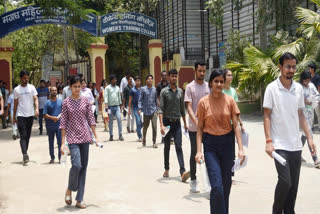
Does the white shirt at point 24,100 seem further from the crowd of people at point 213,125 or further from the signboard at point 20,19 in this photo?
the signboard at point 20,19

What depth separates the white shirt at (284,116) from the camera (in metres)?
4.43

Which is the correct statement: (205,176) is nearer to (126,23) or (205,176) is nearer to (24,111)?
(24,111)

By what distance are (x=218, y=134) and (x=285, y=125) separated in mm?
671

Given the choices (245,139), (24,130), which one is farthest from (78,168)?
(24,130)

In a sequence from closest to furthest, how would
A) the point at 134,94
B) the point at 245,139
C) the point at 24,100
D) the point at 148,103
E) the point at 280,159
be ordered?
1. the point at 280,159
2. the point at 245,139
3. the point at 24,100
4. the point at 148,103
5. the point at 134,94

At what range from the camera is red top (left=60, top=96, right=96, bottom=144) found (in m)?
5.98

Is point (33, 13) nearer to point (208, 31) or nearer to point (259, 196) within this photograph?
point (208, 31)

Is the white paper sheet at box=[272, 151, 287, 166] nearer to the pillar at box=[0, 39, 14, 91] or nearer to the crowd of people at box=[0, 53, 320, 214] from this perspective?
the crowd of people at box=[0, 53, 320, 214]

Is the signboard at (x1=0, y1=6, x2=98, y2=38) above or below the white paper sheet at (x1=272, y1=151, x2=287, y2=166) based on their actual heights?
above

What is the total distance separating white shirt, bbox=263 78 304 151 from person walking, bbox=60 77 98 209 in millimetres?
2626

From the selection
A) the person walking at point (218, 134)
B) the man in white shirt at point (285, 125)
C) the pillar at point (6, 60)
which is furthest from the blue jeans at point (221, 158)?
the pillar at point (6, 60)

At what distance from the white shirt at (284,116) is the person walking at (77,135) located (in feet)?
8.61

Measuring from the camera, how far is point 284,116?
4438mm

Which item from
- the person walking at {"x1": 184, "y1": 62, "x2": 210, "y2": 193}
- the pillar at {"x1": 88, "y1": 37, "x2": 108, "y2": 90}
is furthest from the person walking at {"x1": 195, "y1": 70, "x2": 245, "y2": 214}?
the pillar at {"x1": 88, "y1": 37, "x2": 108, "y2": 90}
